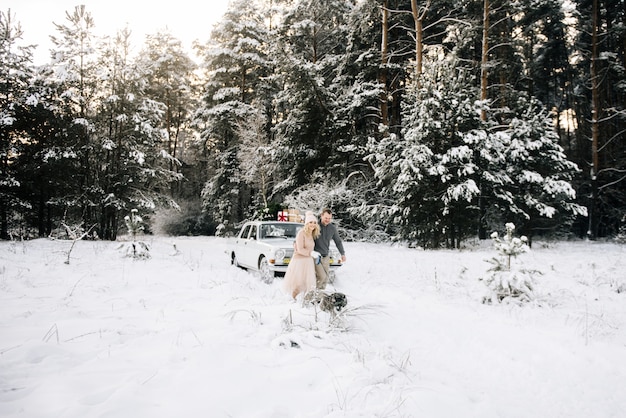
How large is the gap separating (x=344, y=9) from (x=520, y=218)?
648 inches

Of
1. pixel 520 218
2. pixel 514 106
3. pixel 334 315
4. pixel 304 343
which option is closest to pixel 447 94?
pixel 520 218

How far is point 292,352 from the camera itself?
3.54 m

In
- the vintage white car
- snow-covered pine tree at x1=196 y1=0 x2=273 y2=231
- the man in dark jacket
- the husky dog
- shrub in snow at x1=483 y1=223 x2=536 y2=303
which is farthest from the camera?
snow-covered pine tree at x1=196 y1=0 x2=273 y2=231

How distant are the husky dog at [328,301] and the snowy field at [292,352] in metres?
0.22

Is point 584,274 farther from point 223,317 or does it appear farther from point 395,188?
point 223,317

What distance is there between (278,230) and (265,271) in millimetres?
1568

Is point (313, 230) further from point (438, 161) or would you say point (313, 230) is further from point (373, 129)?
point (373, 129)

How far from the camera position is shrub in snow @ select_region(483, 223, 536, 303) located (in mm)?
6199

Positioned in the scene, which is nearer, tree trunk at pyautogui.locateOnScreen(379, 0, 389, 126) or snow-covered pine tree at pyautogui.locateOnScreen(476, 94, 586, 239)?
snow-covered pine tree at pyautogui.locateOnScreen(476, 94, 586, 239)

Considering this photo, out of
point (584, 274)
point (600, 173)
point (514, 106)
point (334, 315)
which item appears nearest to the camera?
point (334, 315)

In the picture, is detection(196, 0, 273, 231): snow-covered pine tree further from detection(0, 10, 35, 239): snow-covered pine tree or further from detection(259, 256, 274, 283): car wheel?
detection(259, 256, 274, 283): car wheel

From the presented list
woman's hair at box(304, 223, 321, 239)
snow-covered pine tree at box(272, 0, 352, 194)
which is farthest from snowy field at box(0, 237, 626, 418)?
snow-covered pine tree at box(272, 0, 352, 194)

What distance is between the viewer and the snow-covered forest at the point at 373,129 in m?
13.4

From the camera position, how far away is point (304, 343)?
3.75 m
